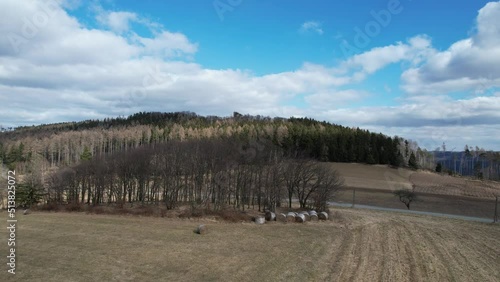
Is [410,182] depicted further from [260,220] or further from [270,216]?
[260,220]

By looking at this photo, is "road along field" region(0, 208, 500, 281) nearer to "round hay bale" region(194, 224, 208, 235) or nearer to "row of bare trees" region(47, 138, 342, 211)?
"round hay bale" region(194, 224, 208, 235)

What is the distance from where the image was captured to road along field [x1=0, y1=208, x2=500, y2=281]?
52.9 ft

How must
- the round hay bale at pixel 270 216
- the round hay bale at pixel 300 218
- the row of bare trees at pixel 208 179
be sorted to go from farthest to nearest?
the row of bare trees at pixel 208 179, the round hay bale at pixel 270 216, the round hay bale at pixel 300 218

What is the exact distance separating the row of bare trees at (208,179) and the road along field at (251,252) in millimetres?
10035

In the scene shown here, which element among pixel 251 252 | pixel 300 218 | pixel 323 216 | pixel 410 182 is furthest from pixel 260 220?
pixel 410 182

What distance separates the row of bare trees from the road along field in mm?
10035

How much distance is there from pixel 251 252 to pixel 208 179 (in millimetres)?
22173

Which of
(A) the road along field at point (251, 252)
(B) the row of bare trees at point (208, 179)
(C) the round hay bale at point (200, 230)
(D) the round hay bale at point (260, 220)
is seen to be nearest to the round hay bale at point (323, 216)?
(A) the road along field at point (251, 252)

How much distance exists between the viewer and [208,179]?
41.9 meters

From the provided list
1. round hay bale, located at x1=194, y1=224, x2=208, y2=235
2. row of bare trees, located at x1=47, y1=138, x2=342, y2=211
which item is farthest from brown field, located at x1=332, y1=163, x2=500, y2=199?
round hay bale, located at x1=194, y1=224, x2=208, y2=235

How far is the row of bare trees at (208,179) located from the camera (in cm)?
4034

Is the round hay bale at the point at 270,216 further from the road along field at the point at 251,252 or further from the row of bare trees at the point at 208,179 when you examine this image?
the row of bare trees at the point at 208,179

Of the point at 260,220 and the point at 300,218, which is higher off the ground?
the point at 300,218

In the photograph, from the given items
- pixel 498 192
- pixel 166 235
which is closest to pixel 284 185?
pixel 166 235
